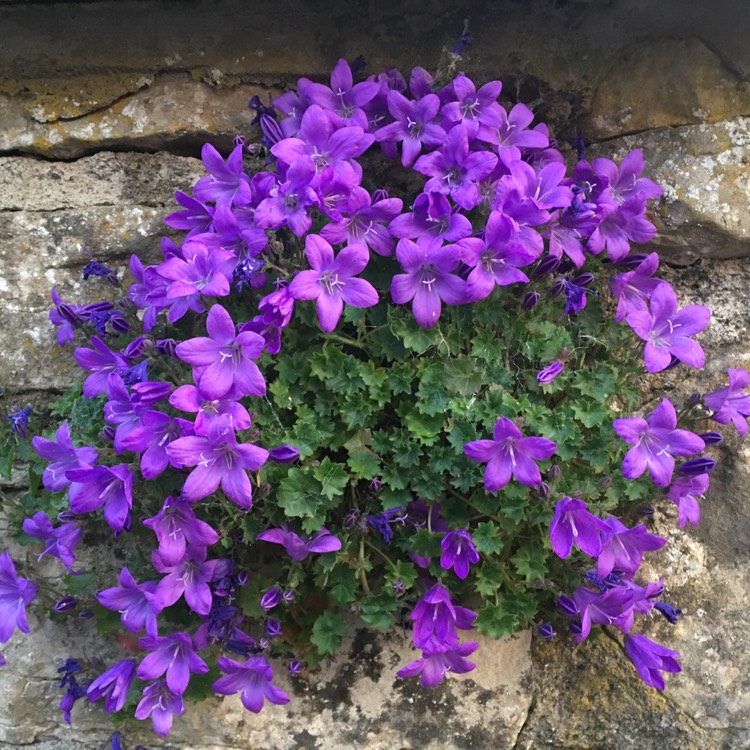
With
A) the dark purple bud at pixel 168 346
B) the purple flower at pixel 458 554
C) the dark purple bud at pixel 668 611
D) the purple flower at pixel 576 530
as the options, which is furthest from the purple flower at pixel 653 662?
the dark purple bud at pixel 168 346

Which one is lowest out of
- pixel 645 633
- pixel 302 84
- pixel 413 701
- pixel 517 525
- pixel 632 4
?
pixel 413 701

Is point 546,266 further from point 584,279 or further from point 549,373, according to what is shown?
point 549,373

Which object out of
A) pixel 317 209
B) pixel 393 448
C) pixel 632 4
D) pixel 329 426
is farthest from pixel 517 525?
pixel 632 4

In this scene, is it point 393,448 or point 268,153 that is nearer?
point 393,448

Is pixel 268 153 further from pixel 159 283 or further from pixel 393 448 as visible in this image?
pixel 393 448

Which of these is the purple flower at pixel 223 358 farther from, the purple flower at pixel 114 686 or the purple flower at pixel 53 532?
the purple flower at pixel 114 686
